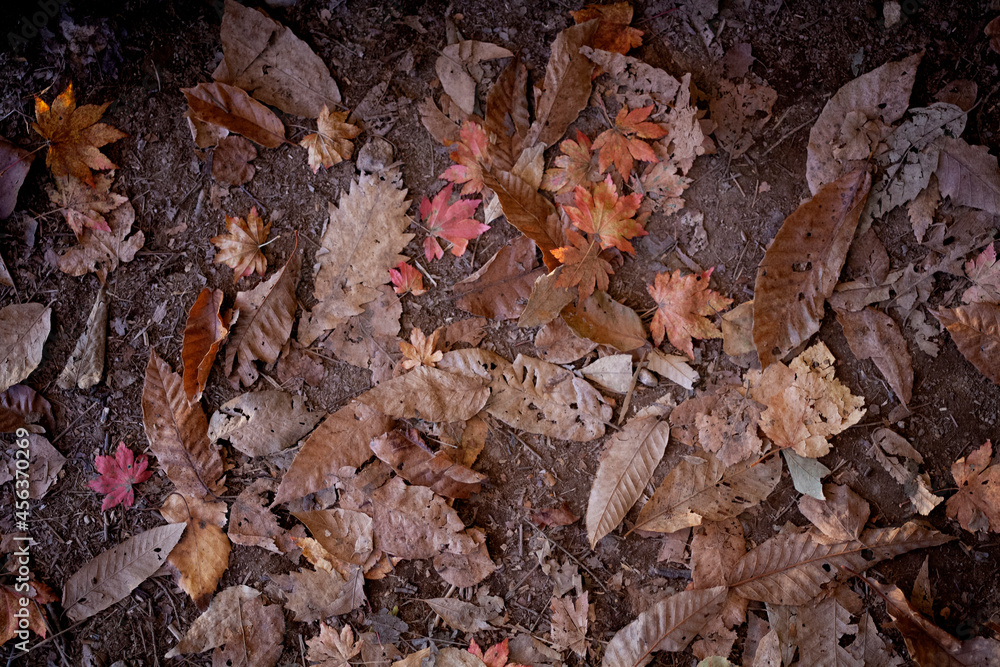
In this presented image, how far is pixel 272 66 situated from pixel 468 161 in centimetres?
98

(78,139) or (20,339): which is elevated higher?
(78,139)

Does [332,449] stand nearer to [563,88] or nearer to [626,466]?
[626,466]

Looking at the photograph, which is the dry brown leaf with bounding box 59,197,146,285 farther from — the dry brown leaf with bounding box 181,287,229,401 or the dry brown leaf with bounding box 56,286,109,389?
the dry brown leaf with bounding box 181,287,229,401

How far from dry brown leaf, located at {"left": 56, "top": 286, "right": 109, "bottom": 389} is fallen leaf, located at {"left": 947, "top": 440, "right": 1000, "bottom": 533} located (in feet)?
12.5

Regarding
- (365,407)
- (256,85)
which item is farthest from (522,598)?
(256,85)

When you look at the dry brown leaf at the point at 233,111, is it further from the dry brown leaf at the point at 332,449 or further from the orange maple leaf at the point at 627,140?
the orange maple leaf at the point at 627,140

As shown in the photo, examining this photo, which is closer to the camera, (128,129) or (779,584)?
(779,584)

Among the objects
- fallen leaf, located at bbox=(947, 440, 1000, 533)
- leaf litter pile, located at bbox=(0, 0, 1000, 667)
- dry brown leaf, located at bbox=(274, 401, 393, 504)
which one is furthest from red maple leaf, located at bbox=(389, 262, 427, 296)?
fallen leaf, located at bbox=(947, 440, 1000, 533)

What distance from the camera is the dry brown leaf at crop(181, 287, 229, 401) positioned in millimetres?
2445

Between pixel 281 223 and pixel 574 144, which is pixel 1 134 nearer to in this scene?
pixel 281 223

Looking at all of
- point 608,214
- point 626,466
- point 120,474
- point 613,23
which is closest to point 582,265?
point 608,214

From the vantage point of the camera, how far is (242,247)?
252 centimetres

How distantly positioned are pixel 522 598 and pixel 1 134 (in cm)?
316

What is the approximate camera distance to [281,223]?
254cm
